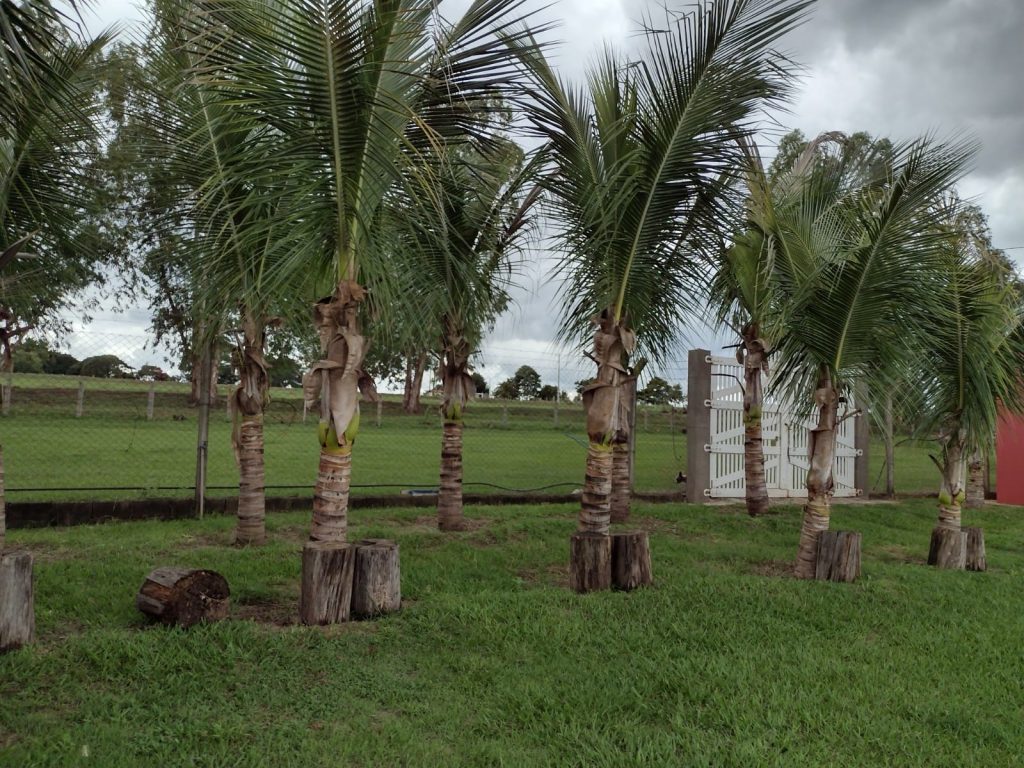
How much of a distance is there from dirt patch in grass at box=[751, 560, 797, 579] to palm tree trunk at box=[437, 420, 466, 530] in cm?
292

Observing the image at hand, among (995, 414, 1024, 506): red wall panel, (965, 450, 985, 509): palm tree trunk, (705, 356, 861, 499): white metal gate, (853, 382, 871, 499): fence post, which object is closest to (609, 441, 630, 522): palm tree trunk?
(705, 356, 861, 499): white metal gate

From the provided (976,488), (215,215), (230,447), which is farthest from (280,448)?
(976,488)

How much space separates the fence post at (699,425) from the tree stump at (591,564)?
535 cm

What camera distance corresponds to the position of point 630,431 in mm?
9742

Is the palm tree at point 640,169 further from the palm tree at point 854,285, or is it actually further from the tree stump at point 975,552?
the tree stump at point 975,552

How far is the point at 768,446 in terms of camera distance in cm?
1143

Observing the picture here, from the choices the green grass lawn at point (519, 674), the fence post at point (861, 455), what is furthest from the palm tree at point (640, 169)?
the fence post at point (861, 455)

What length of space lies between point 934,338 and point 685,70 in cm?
328

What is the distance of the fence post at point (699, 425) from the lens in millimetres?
10431

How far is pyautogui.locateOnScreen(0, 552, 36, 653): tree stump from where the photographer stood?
3.74 metres

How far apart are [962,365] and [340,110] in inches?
238

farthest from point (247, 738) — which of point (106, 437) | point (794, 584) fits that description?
point (106, 437)

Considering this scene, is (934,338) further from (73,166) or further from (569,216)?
(73,166)

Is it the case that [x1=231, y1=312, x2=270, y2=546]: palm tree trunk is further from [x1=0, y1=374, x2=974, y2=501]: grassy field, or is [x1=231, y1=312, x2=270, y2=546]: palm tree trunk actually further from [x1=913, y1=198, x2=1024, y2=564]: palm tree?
[x1=913, y1=198, x2=1024, y2=564]: palm tree
